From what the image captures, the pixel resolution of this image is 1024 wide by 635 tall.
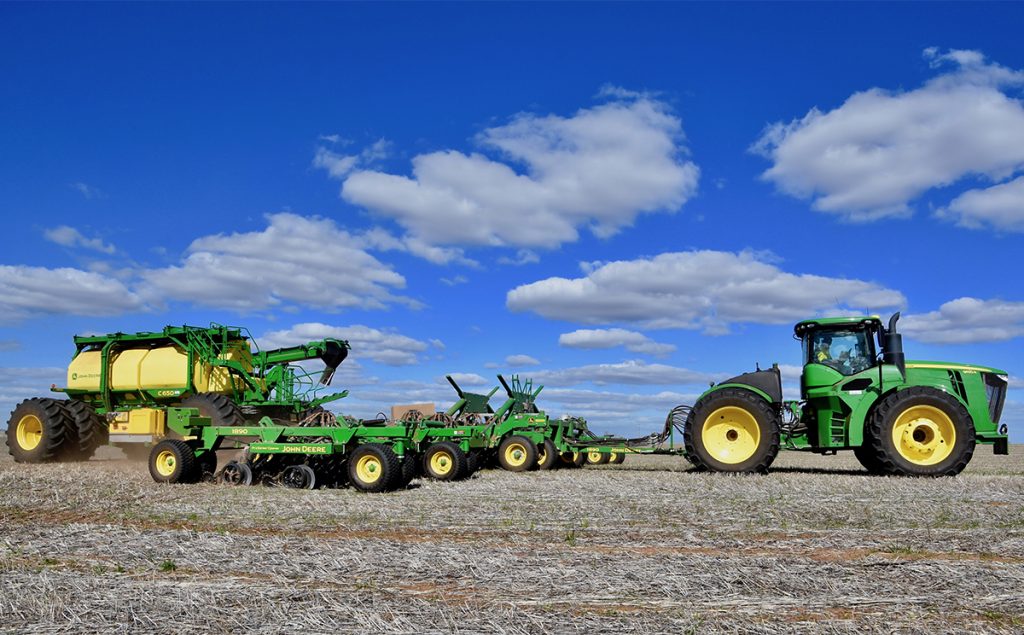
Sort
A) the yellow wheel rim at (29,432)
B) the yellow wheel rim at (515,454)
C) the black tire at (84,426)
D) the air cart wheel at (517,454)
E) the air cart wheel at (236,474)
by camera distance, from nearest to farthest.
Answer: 1. the air cart wheel at (236,474)
2. the air cart wheel at (517,454)
3. the yellow wheel rim at (515,454)
4. the yellow wheel rim at (29,432)
5. the black tire at (84,426)

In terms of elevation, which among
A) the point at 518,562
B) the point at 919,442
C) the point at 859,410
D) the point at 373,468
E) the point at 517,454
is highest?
the point at 859,410

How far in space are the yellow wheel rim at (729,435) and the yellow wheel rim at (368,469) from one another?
563 centimetres

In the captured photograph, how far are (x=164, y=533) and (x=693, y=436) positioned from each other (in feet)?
29.3

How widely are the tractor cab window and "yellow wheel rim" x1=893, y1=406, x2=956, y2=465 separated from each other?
1151 mm

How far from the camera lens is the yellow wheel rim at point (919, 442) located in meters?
13.4

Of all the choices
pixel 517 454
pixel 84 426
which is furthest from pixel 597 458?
pixel 84 426

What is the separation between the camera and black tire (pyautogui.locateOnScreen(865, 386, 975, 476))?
43.3ft

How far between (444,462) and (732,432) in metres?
4.96

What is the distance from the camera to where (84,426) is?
18.9 metres

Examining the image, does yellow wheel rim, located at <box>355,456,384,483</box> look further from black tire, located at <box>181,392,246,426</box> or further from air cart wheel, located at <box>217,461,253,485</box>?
black tire, located at <box>181,392,246,426</box>

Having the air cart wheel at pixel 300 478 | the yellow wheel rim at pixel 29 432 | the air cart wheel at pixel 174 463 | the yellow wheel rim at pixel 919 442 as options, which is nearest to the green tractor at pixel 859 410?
the yellow wheel rim at pixel 919 442

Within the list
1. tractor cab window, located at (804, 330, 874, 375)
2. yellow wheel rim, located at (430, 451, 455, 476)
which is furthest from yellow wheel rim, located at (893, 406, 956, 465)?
yellow wheel rim, located at (430, 451, 455, 476)

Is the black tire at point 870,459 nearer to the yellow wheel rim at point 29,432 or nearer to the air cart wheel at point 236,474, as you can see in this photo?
the air cart wheel at point 236,474

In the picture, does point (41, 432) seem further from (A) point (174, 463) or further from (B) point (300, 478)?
(B) point (300, 478)
